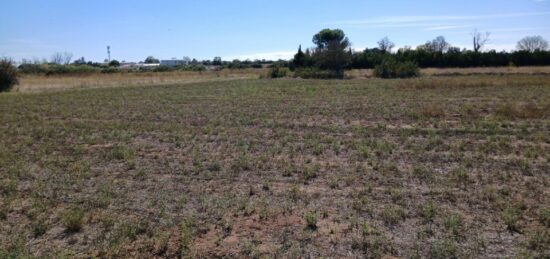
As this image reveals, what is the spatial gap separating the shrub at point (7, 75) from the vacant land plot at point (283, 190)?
27070mm

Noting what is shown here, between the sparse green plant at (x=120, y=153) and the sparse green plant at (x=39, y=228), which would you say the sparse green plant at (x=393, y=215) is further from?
the sparse green plant at (x=120, y=153)

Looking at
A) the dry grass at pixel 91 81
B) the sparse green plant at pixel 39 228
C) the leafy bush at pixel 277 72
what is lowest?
the sparse green plant at pixel 39 228

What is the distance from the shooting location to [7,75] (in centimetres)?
3631

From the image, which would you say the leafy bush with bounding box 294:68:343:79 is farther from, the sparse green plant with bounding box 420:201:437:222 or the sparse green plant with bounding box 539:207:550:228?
the sparse green plant with bounding box 539:207:550:228

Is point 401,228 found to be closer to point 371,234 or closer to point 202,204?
point 371,234

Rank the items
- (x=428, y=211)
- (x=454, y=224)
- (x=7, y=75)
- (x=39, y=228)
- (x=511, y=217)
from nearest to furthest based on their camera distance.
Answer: (x=454, y=224) < (x=511, y=217) < (x=39, y=228) < (x=428, y=211) < (x=7, y=75)

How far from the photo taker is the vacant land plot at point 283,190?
4938 millimetres

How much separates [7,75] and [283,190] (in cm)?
3730

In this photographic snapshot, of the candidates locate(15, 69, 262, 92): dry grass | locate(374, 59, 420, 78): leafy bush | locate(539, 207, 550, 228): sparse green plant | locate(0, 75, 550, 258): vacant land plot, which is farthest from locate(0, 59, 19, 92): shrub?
locate(539, 207, 550, 228): sparse green plant

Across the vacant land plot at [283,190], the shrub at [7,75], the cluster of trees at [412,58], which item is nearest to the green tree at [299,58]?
the cluster of trees at [412,58]

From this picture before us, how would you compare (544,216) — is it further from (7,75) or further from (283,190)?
(7,75)

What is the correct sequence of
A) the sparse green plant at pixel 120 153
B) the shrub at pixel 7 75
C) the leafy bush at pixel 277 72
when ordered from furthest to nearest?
the leafy bush at pixel 277 72
the shrub at pixel 7 75
the sparse green plant at pixel 120 153

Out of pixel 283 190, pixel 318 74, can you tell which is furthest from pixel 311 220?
pixel 318 74

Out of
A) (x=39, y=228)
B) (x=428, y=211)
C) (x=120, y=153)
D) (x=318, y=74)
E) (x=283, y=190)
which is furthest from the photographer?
(x=318, y=74)
